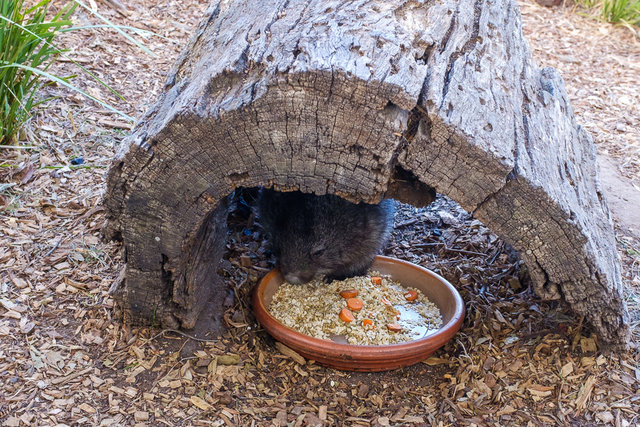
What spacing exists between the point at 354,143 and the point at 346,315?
58.4 inches

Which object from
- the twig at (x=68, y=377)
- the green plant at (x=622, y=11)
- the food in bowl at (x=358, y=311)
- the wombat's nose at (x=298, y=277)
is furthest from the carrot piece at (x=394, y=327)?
the green plant at (x=622, y=11)

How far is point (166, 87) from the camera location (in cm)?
320

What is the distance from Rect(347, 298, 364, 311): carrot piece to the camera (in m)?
3.84

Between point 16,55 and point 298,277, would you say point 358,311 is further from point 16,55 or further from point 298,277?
point 16,55

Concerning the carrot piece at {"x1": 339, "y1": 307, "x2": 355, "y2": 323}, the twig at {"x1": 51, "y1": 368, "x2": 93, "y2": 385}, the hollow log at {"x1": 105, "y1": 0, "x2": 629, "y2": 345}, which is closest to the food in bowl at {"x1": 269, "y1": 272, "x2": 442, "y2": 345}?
the carrot piece at {"x1": 339, "y1": 307, "x2": 355, "y2": 323}

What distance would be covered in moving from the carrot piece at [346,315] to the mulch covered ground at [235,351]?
39 centimetres

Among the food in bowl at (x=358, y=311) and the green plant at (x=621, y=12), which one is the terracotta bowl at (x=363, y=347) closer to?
the food in bowl at (x=358, y=311)

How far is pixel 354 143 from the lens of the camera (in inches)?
102

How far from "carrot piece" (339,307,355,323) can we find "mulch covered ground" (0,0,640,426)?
0.39 meters

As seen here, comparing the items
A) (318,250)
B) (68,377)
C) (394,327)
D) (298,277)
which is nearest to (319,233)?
(318,250)

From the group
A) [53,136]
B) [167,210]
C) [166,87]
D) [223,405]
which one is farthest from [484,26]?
[53,136]

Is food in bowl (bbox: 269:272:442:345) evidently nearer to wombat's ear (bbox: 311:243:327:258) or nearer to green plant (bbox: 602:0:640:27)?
wombat's ear (bbox: 311:243:327:258)

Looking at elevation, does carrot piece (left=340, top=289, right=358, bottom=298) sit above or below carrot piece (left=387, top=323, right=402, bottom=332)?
below

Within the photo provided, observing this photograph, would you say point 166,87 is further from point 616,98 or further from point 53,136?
point 616,98
